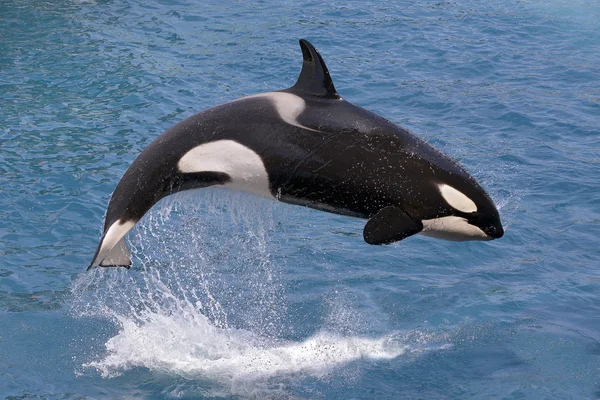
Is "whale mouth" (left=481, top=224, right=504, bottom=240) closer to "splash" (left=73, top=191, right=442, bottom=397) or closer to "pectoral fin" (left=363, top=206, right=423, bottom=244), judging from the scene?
"pectoral fin" (left=363, top=206, right=423, bottom=244)

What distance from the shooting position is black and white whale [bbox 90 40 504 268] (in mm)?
6410

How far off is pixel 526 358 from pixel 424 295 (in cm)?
156

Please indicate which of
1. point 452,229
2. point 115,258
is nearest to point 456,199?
point 452,229

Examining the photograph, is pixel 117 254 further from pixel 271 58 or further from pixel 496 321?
pixel 271 58

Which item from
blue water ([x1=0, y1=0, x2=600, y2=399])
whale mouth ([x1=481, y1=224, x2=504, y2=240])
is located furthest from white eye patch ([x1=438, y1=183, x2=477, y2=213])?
blue water ([x1=0, y1=0, x2=600, y2=399])

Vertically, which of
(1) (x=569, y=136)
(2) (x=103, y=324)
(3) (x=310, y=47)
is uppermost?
(3) (x=310, y=47)

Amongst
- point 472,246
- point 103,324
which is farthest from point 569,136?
point 103,324

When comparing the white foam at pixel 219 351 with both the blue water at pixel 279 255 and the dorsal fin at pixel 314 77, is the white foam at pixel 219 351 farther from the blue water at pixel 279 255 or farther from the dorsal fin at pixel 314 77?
the dorsal fin at pixel 314 77

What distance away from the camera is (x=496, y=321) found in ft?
32.1

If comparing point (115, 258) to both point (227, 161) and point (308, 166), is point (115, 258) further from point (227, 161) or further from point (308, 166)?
point (308, 166)

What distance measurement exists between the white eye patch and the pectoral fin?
307 millimetres

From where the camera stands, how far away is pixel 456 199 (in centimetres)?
654

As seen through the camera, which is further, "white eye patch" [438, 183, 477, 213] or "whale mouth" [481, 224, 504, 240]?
"whale mouth" [481, 224, 504, 240]

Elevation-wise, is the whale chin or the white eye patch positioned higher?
the white eye patch
